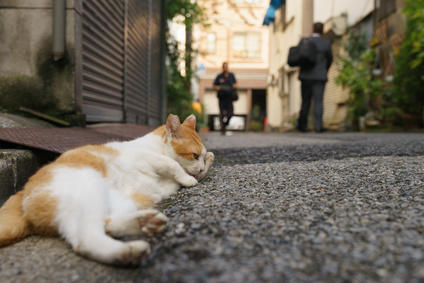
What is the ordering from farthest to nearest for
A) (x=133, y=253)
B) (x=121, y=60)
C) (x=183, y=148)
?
(x=121, y=60), (x=183, y=148), (x=133, y=253)

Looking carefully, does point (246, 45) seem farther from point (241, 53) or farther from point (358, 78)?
point (358, 78)

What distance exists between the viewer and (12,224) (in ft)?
4.42

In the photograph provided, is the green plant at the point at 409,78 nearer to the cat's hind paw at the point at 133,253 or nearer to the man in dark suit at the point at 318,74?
the man in dark suit at the point at 318,74

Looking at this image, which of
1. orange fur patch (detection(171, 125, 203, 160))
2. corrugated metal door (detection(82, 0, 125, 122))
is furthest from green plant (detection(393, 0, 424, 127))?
orange fur patch (detection(171, 125, 203, 160))

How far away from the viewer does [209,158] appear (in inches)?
93.0

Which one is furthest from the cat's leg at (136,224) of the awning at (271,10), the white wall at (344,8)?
the awning at (271,10)

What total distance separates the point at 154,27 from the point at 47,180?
7.11 m

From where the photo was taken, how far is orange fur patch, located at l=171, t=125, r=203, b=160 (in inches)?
85.7

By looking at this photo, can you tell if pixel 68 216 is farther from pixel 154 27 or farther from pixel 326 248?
pixel 154 27

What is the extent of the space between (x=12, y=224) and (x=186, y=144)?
1.10 meters

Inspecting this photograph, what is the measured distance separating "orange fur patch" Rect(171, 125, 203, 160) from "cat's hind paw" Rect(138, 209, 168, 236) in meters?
0.95

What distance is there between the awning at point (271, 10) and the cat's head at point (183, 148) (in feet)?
49.3

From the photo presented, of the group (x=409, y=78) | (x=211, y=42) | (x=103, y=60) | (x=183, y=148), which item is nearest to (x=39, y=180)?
(x=183, y=148)

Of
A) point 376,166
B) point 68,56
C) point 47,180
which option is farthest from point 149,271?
point 68,56
